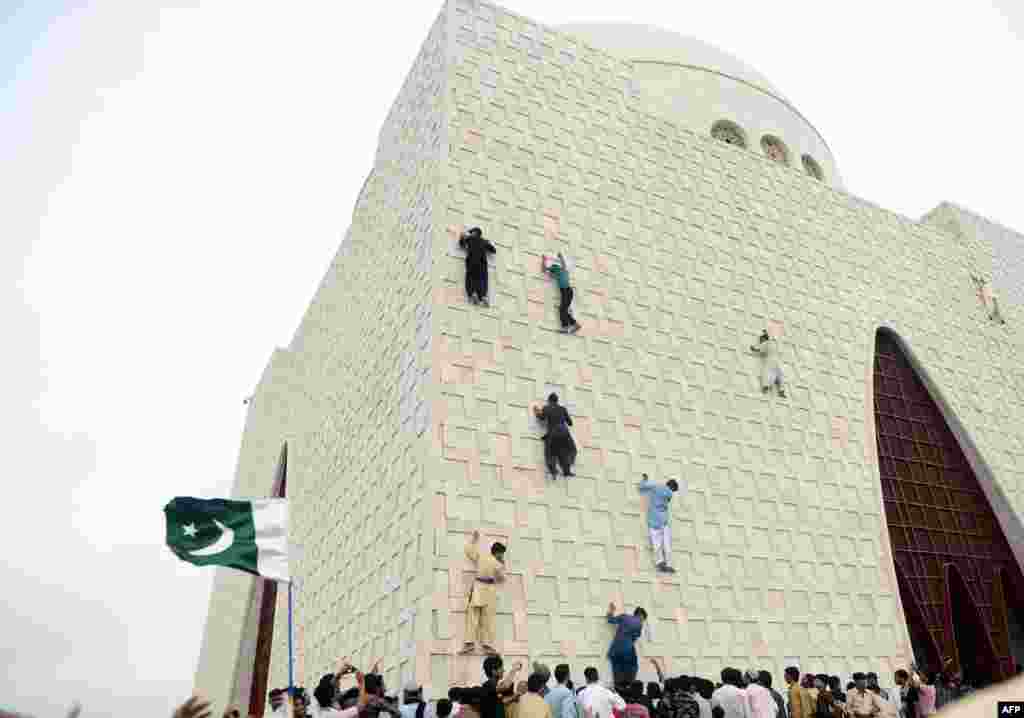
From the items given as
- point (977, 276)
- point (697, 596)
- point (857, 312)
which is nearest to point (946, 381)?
point (857, 312)

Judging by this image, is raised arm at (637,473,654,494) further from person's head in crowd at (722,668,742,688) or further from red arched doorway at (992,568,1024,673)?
red arched doorway at (992,568,1024,673)

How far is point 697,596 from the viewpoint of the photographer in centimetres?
849

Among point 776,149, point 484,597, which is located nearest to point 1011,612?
point 484,597

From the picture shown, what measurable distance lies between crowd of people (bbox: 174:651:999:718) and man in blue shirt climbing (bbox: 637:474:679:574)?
1.42 metres

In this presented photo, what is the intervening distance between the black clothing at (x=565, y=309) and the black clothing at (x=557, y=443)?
137 centimetres

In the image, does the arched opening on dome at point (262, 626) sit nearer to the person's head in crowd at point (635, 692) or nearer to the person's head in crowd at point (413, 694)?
the person's head in crowd at point (413, 694)

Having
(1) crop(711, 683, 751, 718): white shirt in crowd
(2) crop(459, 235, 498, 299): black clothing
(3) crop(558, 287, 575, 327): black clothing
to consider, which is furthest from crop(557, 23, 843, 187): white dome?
(1) crop(711, 683, 751, 718): white shirt in crowd

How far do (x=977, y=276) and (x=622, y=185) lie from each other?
9.05 m

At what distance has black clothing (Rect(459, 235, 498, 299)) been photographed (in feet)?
29.6

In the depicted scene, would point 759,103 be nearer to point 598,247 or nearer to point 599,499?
point 598,247

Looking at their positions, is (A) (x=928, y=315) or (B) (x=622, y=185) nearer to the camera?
(B) (x=622, y=185)

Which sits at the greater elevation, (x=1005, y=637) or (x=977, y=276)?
(x=977, y=276)

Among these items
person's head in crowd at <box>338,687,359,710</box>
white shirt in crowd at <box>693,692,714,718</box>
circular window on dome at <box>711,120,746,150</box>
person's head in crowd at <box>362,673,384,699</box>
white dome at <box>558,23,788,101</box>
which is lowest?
white shirt in crowd at <box>693,692,714,718</box>

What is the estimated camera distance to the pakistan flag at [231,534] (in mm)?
5992
